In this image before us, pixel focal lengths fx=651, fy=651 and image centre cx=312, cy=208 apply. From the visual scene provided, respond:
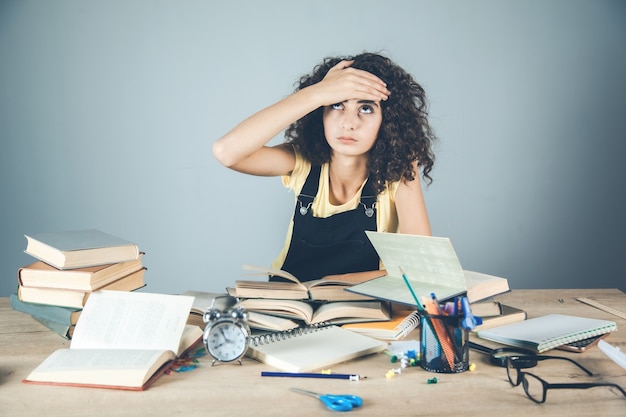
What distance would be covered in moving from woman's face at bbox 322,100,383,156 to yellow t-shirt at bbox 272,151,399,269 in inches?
7.7

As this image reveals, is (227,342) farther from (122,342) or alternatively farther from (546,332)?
(546,332)

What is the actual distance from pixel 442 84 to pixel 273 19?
81 centimetres

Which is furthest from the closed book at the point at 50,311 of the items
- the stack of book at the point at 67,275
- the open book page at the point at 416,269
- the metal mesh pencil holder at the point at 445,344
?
the metal mesh pencil holder at the point at 445,344

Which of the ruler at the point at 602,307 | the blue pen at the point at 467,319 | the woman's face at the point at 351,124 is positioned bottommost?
the ruler at the point at 602,307

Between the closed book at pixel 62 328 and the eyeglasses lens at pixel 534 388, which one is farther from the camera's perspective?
the closed book at pixel 62 328

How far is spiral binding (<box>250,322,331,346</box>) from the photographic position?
1344 mm

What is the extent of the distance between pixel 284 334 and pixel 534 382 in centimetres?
51

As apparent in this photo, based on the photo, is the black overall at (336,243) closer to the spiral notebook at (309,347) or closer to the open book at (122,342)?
the spiral notebook at (309,347)

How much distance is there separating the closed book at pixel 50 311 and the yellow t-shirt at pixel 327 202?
0.98 m

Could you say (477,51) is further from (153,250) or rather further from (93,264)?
(93,264)

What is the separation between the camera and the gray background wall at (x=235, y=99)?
289 centimetres

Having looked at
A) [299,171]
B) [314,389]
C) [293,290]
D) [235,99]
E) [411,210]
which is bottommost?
[314,389]

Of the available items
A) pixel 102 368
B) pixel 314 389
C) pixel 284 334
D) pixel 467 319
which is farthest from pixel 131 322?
pixel 467 319

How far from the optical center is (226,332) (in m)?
1.25
